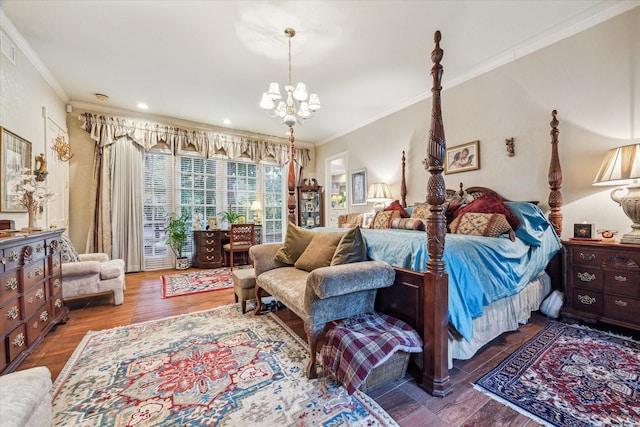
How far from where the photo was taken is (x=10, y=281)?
170cm

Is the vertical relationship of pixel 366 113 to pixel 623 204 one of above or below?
above

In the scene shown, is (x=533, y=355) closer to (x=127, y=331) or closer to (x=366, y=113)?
(x=127, y=331)

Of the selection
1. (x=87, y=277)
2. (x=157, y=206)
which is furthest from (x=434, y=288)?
(x=157, y=206)

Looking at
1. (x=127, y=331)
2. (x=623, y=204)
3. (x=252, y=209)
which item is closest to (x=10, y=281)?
(x=127, y=331)

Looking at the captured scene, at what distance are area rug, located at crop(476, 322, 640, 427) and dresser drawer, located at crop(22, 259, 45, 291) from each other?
316cm

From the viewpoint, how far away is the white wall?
7.88ft

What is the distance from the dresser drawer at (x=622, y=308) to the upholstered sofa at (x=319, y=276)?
6.42 feet

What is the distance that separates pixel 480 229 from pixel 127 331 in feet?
11.1

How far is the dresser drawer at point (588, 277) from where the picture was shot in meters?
2.18

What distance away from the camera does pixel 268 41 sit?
2691 millimetres

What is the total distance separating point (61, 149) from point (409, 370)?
204 inches

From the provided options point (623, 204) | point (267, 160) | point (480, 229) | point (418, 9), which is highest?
point (418, 9)

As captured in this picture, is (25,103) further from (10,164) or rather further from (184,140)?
(184,140)

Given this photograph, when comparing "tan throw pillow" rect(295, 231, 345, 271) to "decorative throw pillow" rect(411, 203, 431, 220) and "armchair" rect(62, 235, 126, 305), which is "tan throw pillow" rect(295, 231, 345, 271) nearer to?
"decorative throw pillow" rect(411, 203, 431, 220)
